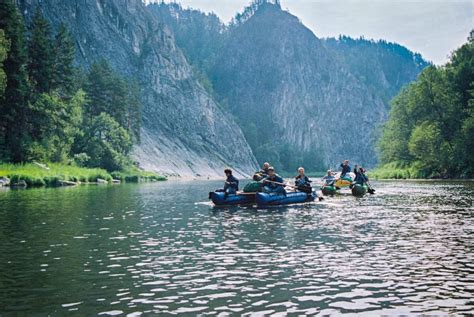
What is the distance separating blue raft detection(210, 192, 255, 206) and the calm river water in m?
6.07

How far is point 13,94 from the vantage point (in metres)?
52.5

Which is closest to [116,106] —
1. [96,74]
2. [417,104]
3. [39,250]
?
[96,74]

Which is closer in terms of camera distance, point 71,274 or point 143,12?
point 71,274

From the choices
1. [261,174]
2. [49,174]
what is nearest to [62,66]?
[49,174]

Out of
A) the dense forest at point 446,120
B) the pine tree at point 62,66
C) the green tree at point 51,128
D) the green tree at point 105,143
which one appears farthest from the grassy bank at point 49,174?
the dense forest at point 446,120

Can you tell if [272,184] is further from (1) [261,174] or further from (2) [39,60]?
(2) [39,60]

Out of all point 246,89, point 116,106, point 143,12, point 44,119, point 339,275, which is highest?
point 143,12

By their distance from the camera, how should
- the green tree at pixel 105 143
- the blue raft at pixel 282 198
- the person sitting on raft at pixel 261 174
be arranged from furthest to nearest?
the green tree at pixel 105 143, the person sitting on raft at pixel 261 174, the blue raft at pixel 282 198

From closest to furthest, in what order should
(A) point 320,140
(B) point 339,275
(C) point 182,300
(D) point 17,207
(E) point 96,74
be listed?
(C) point 182,300
(B) point 339,275
(D) point 17,207
(E) point 96,74
(A) point 320,140

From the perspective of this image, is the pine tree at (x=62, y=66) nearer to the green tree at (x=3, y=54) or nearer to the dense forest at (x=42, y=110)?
the dense forest at (x=42, y=110)

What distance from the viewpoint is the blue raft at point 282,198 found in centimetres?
2980

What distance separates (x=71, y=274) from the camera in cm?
1216

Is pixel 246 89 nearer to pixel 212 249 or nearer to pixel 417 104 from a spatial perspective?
pixel 417 104

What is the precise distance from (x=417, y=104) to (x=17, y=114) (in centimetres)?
5462
